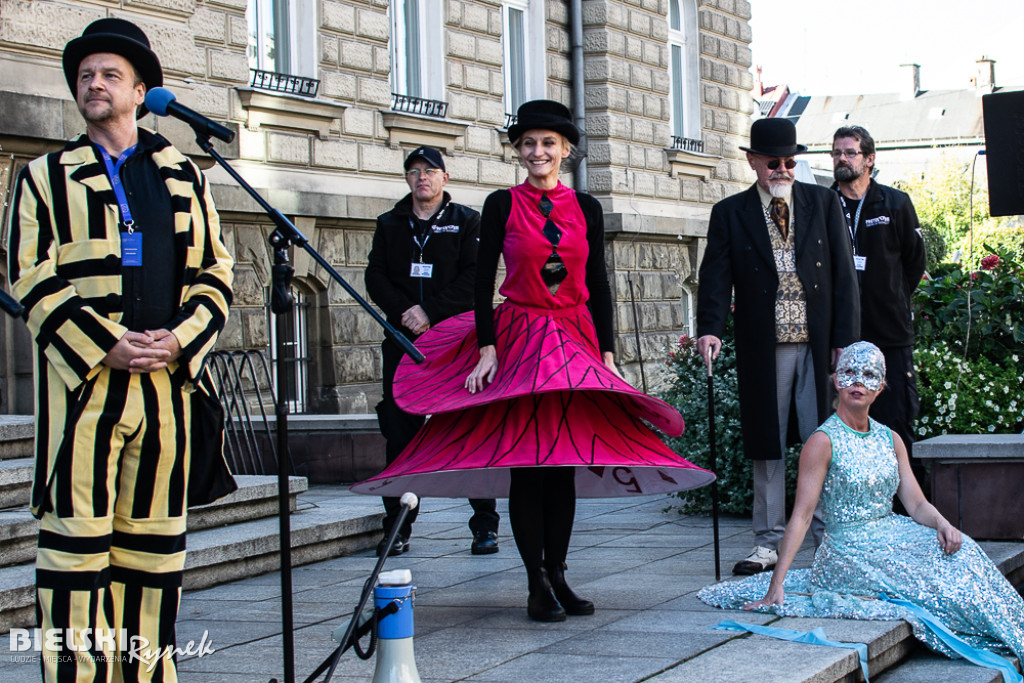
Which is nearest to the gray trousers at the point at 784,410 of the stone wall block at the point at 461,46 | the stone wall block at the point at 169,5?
the stone wall block at the point at 169,5

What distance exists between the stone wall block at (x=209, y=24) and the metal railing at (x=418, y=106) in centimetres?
251


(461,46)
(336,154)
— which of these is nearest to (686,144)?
(461,46)

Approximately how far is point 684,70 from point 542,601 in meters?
16.2

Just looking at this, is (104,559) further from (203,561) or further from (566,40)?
(566,40)

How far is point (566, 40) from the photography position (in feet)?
59.1

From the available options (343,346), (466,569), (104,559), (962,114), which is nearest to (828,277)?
(466,569)

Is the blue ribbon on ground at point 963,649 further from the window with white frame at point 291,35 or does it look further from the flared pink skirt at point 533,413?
the window with white frame at point 291,35

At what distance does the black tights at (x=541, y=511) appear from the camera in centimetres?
523

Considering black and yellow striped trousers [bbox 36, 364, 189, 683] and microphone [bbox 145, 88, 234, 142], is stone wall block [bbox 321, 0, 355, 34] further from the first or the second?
black and yellow striped trousers [bbox 36, 364, 189, 683]

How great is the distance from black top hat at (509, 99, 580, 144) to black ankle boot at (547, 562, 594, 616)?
5.58 feet

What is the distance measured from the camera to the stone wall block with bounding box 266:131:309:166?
42.7 ft

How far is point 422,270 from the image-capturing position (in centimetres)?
724

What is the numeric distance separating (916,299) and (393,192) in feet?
21.5

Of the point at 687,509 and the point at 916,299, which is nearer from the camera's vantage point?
the point at 687,509
